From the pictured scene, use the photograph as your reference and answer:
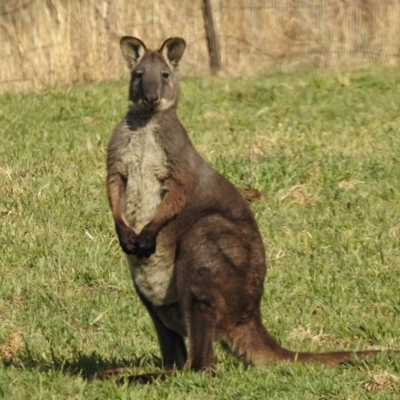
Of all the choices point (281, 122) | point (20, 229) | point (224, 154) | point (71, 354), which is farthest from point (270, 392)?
point (281, 122)

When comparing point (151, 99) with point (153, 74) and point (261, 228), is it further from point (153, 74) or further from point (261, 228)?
point (261, 228)

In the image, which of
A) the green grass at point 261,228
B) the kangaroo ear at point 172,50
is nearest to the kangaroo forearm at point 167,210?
the green grass at point 261,228

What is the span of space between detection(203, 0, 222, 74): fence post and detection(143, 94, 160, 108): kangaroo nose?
313 inches

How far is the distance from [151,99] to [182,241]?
83 centimetres

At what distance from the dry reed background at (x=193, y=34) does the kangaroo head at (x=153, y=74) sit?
6917 mm

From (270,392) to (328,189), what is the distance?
377 centimetres

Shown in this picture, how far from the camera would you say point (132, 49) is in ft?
19.8

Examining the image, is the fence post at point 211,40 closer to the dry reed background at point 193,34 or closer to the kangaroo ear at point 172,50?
the dry reed background at point 193,34

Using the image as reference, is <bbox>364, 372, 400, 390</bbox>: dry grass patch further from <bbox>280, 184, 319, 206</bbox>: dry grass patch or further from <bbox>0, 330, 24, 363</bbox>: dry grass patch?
<bbox>280, 184, 319, 206</bbox>: dry grass patch

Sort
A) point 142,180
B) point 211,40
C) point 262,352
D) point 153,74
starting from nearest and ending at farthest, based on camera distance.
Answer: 1. point 262,352
2. point 142,180
3. point 153,74
4. point 211,40

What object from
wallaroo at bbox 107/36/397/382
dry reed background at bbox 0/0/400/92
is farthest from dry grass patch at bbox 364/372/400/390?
dry reed background at bbox 0/0/400/92

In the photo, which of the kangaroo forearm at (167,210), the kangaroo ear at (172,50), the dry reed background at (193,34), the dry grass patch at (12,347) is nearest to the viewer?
the kangaroo forearm at (167,210)

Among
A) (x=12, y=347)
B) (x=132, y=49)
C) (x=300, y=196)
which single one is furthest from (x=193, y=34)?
(x=12, y=347)

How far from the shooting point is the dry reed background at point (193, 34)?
510 inches
